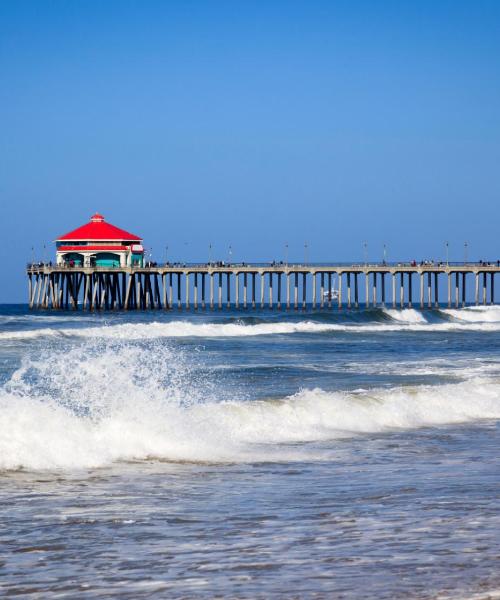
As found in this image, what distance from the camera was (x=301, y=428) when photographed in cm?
1534

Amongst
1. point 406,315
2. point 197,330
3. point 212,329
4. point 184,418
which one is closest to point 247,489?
point 184,418

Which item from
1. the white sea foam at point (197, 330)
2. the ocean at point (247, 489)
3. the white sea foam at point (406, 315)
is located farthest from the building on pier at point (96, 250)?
the ocean at point (247, 489)

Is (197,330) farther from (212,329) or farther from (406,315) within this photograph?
(406,315)

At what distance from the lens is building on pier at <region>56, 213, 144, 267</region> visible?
77.3 meters

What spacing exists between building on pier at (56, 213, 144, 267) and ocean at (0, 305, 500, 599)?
5437 cm

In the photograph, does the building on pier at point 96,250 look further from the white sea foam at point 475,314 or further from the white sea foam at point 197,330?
the white sea foam at point 197,330

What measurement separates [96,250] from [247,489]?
6803 cm

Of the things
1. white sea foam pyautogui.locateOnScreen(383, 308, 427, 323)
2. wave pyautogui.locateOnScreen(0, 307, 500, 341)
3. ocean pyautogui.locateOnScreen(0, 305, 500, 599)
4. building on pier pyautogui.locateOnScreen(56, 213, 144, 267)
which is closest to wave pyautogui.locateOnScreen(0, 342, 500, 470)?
ocean pyautogui.locateOnScreen(0, 305, 500, 599)

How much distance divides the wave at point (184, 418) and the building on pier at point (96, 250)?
55800mm

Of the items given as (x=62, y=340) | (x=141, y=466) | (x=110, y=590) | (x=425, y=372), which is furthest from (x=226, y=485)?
(x=62, y=340)

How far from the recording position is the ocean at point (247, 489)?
7016 millimetres

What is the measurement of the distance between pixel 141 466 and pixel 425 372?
593 inches

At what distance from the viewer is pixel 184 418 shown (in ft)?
47.4

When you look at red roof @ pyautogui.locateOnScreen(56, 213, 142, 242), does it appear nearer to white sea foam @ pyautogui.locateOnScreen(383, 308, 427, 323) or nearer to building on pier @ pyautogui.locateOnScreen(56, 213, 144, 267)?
building on pier @ pyautogui.locateOnScreen(56, 213, 144, 267)
